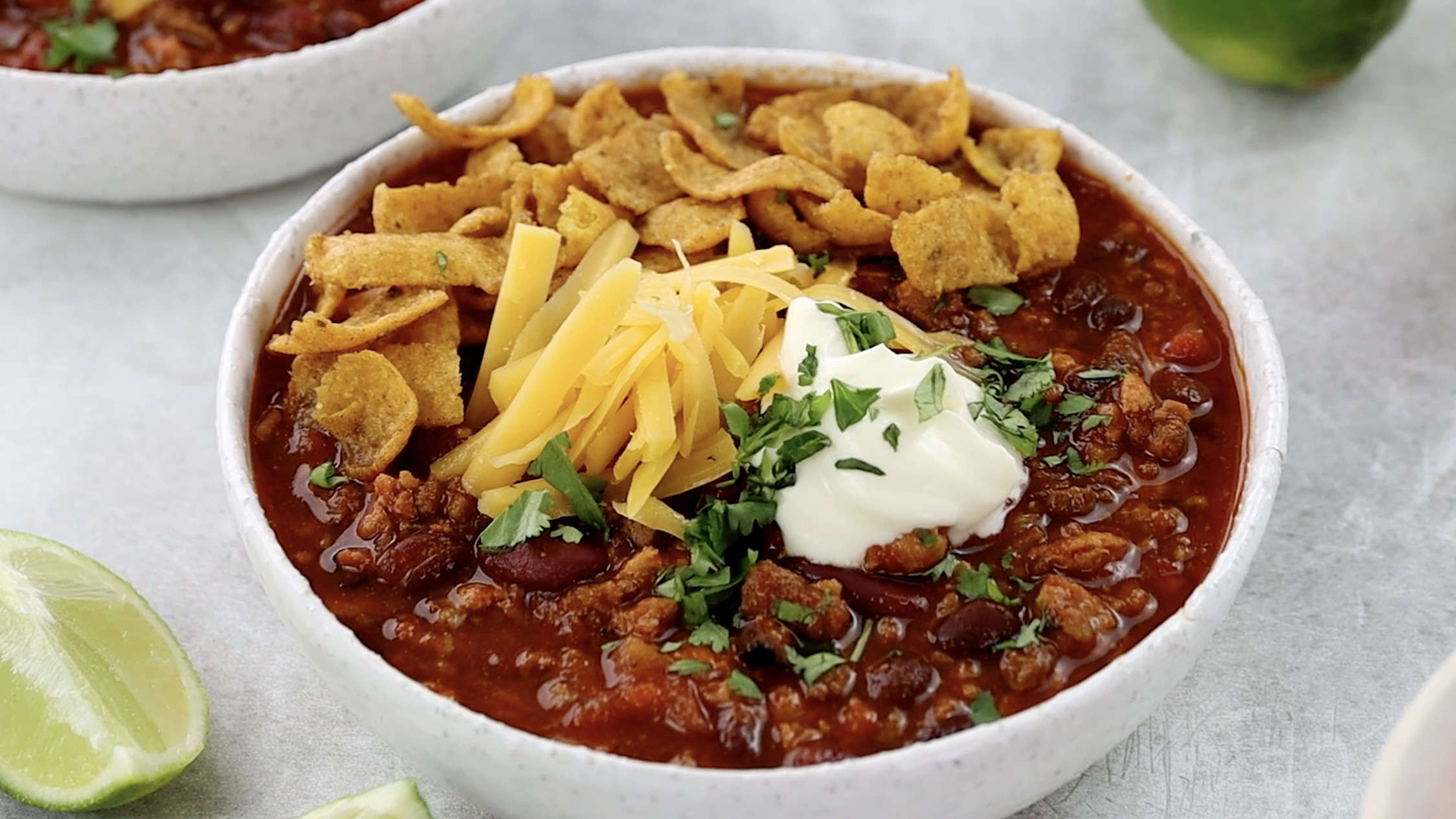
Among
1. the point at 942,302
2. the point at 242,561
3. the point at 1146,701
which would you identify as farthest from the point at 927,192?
the point at 242,561

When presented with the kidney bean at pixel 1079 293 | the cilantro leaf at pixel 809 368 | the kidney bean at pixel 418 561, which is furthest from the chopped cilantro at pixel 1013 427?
the kidney bean at pixel 418 561

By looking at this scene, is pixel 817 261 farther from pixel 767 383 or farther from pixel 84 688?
pixel 84 688

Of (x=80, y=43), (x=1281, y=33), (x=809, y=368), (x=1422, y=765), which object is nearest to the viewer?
(x=1422, y=765)

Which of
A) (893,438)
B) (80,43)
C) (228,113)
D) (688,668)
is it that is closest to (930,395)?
Result: (893,438)

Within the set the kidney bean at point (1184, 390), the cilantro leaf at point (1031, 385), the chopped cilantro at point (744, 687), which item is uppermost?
the cilantro leaf at point (1031, 385)

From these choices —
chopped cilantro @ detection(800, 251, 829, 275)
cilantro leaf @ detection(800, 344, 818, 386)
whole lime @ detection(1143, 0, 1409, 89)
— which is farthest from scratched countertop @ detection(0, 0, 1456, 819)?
chopped cilantro @ detection(800, 251, 829, 275)

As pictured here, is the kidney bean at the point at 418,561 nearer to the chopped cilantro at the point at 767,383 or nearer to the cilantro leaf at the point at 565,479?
the cilantro leaf at the point at 565,479
